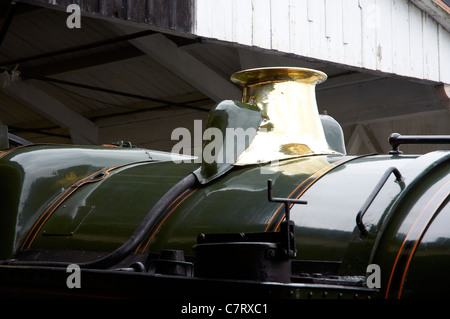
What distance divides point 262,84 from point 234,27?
119 inches

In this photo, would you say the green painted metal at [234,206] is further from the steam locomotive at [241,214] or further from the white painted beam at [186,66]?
the white painted beam at [186,66]

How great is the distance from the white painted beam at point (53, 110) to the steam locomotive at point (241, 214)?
737cm

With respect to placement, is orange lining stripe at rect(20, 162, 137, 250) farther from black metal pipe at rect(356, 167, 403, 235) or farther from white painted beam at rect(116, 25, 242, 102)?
white painted beam at rect(116, 25, 242, 102)

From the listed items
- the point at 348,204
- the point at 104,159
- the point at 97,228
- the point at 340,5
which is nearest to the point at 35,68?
the point at 340,5

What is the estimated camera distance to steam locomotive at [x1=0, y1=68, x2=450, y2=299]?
109 inches

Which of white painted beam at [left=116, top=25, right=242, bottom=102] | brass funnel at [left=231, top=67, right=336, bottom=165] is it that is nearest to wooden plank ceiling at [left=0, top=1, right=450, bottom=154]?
white painted beam at [left=116, top=25, right=242, bottom=102]

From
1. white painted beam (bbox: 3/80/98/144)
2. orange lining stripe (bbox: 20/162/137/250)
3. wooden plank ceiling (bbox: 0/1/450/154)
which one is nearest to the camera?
orange lining stripe (bbox: 20/162/137/250)

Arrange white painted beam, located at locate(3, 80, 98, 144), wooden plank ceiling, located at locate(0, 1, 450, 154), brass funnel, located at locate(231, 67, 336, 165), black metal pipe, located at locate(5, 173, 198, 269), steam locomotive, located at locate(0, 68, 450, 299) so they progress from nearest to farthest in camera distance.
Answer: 1. steam locomotive, located at locate(0, 68, 450, 299)
2. black metal pipe, located at locate(5, 173, 198, 269)
3. brass funnel, located at locate(231, 67, 336, 165)
4. wooden plank ceiling, located at locate(0, 1, 450, 154)
5. white painted beam, located at locate(3, 80, 98, 144)

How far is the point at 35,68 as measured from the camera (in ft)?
37.1

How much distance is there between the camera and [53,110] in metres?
11.8

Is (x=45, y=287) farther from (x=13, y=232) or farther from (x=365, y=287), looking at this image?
(x=365, y=287)

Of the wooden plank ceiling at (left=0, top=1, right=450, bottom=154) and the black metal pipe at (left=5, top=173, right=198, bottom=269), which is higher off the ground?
the wooden plank ceiling at (left=0, top=1, right=450, bottom=154)

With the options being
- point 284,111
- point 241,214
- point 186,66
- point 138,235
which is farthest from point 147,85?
point 241,214

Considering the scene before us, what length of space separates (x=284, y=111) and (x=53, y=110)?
848 centimetres
